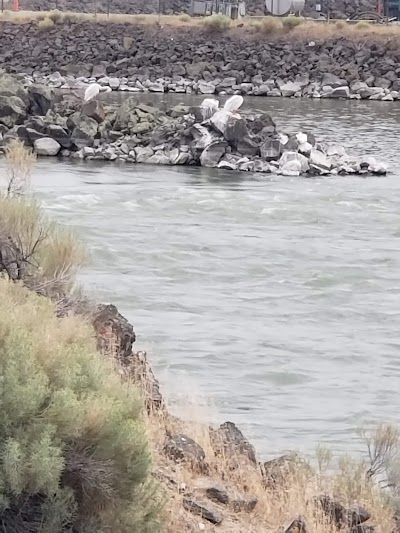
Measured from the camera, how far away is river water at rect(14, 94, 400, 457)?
12.3 m

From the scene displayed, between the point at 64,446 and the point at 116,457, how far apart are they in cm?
33

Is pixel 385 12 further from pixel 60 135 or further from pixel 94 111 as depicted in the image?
pixel 60 135

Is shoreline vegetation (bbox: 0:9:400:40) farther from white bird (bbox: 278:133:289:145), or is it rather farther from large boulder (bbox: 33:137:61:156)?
large boulder (bbox: 33:137:61:156)

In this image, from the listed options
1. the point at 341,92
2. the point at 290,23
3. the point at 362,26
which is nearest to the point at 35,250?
the point at 341,92

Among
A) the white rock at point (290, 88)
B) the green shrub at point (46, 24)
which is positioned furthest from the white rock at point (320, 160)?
the green shrub at point (46, 24)

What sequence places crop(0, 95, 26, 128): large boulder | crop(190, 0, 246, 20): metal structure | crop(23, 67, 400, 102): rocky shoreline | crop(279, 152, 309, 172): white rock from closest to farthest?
crop(279, 152, 309, 172): white rock, crop(0, 95, 26, 128): large boulder, crop(23, 67, 400, 102): rocky shoreline, crop(190, 0, 246, 20): metal structure

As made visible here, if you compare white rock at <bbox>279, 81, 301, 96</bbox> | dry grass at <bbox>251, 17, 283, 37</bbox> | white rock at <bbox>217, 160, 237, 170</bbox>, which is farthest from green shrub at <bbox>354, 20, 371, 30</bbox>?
white rock at <bbox>217, 160, 237, 170</bbox>

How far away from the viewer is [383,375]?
43.9 ft

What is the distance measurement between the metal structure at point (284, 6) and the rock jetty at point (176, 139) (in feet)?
128

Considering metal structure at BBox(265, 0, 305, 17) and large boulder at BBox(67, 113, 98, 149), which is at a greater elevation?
metal structure at BBox(265, 0, 305, 17)

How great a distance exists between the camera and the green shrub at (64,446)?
18.2 ft

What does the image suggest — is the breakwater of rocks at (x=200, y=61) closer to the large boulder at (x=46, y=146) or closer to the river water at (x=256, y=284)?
the large boulder at (x=46, y=146)

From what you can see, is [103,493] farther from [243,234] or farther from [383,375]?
[243,234]

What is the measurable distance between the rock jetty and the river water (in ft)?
3.75
